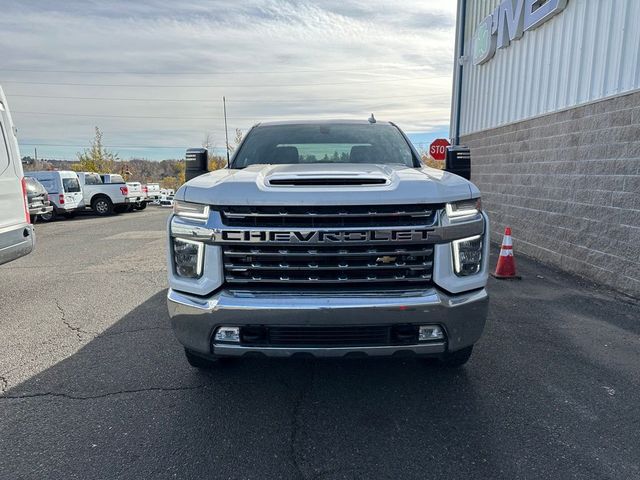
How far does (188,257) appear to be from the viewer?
259cm

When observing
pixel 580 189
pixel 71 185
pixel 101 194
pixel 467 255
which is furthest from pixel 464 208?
pixel 101 194

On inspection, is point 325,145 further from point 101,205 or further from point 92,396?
point 101,205

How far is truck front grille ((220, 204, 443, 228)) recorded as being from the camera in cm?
246

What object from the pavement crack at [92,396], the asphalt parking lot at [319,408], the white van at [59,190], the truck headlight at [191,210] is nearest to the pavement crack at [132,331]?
the asphalt parking lot at [319,408]

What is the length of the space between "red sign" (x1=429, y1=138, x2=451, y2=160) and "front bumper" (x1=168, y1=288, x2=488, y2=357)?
11.0 m

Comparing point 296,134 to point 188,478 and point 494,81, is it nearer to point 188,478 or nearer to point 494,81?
point 188,478

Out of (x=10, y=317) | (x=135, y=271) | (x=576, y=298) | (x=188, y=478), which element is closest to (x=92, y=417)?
(x=188, y=478)

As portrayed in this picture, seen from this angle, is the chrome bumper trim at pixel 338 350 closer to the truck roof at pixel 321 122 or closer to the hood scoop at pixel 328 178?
the hood scoop at pixel 328 178

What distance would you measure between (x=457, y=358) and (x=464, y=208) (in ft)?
3.87

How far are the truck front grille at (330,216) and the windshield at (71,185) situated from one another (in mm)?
17563

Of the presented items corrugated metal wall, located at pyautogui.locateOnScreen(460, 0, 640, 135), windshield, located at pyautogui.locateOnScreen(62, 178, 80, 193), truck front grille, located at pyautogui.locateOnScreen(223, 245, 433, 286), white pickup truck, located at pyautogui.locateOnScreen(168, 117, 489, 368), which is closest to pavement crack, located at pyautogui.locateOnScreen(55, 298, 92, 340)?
white pickup truck, located at pyautogui.locateOnScreen(168, 117, 489, 368)

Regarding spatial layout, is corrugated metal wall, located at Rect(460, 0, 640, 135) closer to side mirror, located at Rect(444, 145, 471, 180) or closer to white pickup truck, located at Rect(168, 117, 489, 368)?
side mirror, located at Rect(444, 145, 471, 180)

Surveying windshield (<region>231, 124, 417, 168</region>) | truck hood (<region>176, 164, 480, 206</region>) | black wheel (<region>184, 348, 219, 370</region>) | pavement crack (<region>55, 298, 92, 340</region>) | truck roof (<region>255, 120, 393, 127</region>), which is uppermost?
truck roof (<region>255, 120, 393, 127</region>)

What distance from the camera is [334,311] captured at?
7.83 feet
